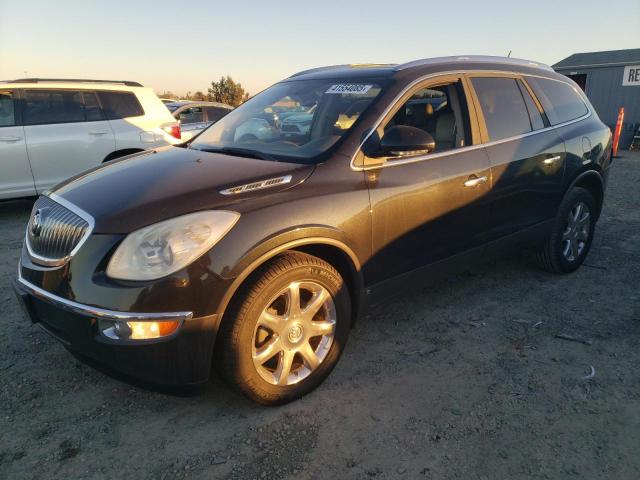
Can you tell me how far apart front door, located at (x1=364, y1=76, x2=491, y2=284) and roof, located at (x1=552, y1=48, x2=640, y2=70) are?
16.7 meters

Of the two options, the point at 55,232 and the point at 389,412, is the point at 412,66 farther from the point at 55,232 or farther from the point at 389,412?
the point at 55,232

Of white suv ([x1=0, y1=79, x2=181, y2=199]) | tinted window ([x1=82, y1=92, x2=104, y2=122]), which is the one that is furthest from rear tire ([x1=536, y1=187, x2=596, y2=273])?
tinted window ([x1=82, y1=92, x2=104, y2=122])

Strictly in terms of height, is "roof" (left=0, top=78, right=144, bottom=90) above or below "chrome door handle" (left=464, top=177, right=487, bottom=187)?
above

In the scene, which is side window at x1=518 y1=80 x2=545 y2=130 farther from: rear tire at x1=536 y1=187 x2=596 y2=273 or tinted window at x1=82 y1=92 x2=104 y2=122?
tinted window at x1=82 y1=92 x2=104 y2=122

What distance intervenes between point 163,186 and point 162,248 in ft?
1.45

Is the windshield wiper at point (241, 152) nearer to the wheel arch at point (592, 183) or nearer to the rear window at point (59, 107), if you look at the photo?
the wheel arch at point (592, 183)

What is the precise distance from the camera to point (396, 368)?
9.90 feet

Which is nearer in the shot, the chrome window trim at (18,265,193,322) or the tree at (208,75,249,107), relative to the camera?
the chrome window trim at (18,265,193,322)

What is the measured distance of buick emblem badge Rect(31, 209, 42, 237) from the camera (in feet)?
8.63

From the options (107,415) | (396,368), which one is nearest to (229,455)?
(107,415)

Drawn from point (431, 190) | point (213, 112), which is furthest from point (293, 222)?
point (213, 112)

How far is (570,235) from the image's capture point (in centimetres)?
446

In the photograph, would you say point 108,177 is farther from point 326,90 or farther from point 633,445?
point 633,445

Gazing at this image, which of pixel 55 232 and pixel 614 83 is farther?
pixel 614 83
